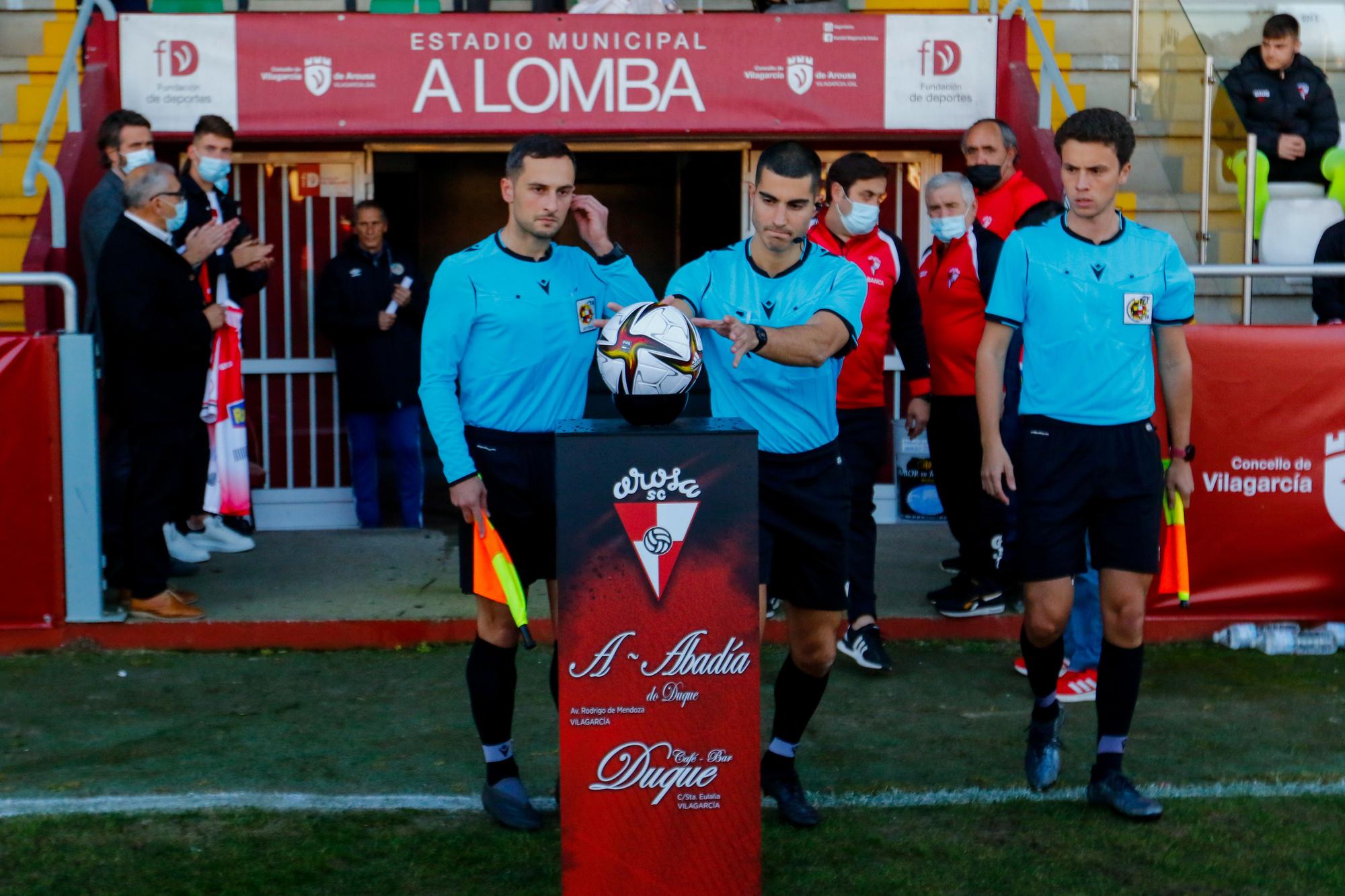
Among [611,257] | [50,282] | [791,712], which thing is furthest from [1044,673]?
[50,282]

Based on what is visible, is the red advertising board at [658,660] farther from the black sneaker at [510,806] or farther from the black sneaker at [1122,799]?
the black sneaker at [1122,799]

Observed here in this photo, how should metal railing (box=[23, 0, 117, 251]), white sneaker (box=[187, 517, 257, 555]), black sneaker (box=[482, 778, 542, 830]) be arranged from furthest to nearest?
white sneaker (box=[187, 517, 257, 555]), metal railing (box=[23, 0, 117, 251]), black sneaker (box=[482, 778, 542, 830])

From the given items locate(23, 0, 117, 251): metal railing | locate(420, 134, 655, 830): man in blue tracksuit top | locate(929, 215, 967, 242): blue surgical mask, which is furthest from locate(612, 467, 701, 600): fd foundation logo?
locate(23, 0, 117, 251): metal railing

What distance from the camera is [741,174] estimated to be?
1011 centimetres

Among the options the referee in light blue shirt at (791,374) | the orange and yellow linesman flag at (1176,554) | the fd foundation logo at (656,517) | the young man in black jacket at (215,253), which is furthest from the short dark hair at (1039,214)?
the young man in black jacket at (215,253)

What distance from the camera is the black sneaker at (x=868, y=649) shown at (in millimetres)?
6566

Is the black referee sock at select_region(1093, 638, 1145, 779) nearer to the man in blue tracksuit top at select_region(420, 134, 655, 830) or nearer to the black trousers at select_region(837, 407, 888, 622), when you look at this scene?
the man in blue tracksuit top at select_region(420, 134, 655, 830)

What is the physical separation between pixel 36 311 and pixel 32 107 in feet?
9.45

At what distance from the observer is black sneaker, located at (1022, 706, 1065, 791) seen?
16.5 ft

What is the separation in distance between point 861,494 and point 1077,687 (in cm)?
119

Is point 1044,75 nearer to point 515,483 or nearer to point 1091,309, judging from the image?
point 1091,309

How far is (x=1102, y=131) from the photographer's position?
→ 4.73m

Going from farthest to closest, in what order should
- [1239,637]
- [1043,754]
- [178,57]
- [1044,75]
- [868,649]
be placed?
[1044,75]
[178,57]
[1239,637]
[868,649]
[1043,754]

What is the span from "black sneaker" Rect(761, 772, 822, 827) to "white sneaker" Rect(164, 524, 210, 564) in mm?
4512
